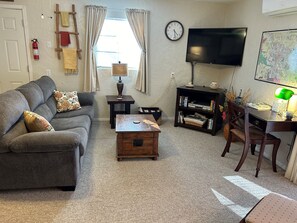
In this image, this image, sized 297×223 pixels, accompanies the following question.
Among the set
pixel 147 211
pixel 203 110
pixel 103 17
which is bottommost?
pixel 147 211

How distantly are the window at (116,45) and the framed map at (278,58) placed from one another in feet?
7.29

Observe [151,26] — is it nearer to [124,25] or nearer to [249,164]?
[124,25]

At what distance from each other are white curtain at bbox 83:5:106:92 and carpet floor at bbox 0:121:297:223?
4.50 feet

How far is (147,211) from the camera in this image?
2.02 m

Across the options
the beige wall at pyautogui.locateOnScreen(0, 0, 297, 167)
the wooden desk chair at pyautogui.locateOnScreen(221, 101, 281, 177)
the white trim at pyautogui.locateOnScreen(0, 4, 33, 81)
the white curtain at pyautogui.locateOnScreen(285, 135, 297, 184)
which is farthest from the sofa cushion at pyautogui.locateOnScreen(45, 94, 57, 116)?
the white curtain at pyautogui.locateOnScreen(285, 135, 297, 184)

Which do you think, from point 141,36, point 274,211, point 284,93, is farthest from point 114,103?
point 274,211

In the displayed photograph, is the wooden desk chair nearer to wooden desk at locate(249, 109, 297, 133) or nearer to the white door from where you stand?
wooden desk at locate(249, 109, 297, 133)

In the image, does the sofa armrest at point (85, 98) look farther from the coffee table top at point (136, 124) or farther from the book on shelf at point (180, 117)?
the book on shelf at point (180, 117)

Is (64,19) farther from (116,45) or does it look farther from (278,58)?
(278,58)

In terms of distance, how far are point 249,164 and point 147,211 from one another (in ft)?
5.63

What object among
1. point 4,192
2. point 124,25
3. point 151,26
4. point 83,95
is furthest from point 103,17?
point 4,192

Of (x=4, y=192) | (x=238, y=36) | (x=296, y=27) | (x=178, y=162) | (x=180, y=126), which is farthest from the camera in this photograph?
(x=180, y=126)

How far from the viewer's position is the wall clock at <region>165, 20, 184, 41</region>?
4.23m

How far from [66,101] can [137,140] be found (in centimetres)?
155
